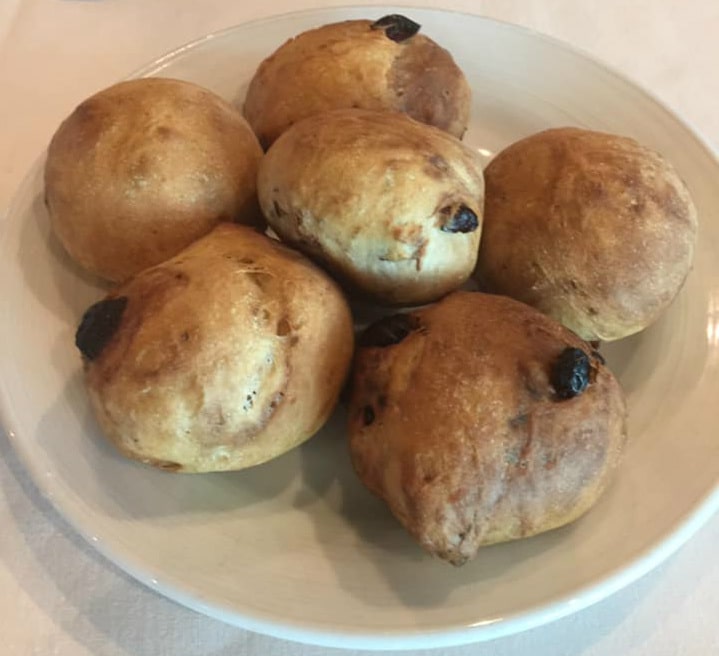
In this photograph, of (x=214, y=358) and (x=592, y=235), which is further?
(x=592, y=235)

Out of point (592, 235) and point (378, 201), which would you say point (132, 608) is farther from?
point (592, 235)

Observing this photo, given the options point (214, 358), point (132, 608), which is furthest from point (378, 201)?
point (132, 608)

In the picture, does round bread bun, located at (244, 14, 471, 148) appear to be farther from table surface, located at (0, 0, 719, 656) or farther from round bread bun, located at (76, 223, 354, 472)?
table surface, located at (0, 0, 719, 656)

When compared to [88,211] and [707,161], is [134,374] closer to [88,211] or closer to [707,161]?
[88,211]

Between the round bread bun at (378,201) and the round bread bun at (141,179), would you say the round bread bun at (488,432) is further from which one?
the round bread bun at (141,179)

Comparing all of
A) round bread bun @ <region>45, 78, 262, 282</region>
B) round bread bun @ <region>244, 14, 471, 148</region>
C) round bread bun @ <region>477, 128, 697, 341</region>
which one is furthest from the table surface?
round bread bun @ <region>244, 14, 471, 148</region>

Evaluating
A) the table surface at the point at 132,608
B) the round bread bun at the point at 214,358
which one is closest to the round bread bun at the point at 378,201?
the round bread bun at the point at 214,358

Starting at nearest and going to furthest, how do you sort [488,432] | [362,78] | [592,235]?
[488,432]
[592,235]
[362,78]
